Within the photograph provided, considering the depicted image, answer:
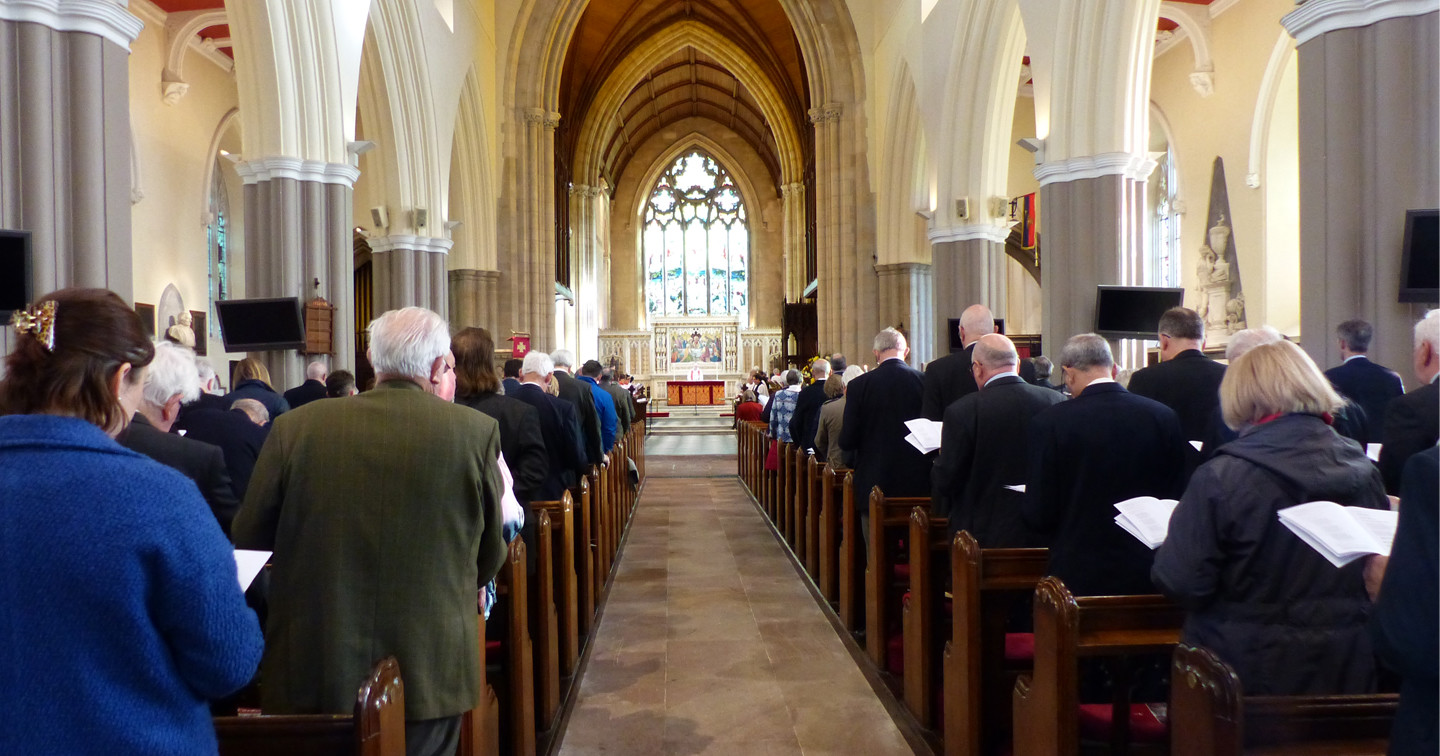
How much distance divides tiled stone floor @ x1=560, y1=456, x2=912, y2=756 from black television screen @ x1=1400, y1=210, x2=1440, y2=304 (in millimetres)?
3366

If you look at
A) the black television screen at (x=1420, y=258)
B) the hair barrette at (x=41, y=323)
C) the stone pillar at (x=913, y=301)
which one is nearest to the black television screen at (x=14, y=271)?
the hair barrette at (x=41, y=323)

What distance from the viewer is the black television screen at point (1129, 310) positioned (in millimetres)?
7789

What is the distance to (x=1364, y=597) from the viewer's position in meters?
2.15

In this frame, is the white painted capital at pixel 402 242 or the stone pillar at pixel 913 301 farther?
the stone pillar at pixel 913 301

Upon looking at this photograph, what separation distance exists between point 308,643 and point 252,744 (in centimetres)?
33

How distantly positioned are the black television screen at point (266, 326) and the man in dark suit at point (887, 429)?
16.8 ft

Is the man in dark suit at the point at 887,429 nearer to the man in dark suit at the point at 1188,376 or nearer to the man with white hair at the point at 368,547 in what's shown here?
the man in dark suit at the point at 1188,376

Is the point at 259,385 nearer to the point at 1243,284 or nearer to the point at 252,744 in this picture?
the point at 252,744

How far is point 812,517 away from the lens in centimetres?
662

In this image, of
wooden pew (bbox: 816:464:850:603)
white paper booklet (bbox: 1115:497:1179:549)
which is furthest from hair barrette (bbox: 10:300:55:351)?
wooden pew (bbox: 816:464:850:603)

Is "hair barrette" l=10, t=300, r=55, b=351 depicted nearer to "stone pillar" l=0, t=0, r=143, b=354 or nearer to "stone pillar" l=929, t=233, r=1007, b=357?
"stone pillar" l=0, t=0, r=143, b=354

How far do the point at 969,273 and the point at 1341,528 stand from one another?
1054 cm

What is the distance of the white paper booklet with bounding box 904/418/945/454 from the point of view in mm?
4407

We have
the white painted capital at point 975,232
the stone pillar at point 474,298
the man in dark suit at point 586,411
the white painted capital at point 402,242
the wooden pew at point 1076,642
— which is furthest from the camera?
the stone pillar at point 474,298
